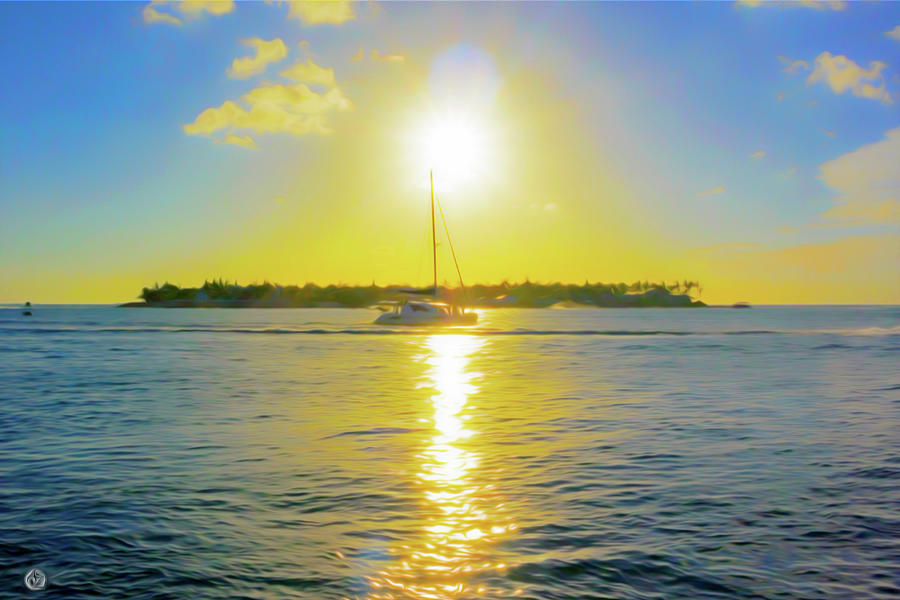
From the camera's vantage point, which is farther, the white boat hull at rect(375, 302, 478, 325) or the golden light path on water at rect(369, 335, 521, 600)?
the white boat hull at rect(375, 302, 478, 325)

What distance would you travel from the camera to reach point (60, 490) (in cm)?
1274

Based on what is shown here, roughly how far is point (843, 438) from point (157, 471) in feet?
50.6

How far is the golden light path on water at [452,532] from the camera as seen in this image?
330 inches

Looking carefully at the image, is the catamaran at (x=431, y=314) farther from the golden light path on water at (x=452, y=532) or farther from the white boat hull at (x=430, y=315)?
the golden light path on water at (x=452, y=532)

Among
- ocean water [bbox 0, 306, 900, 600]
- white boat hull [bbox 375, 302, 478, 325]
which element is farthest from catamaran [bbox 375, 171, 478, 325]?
ocean water [bbox 0, 306, 900, 600]

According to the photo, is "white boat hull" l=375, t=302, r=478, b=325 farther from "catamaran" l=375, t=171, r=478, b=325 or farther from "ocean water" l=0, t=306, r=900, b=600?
"ocean water" l=0, t=306, r=900, b=600

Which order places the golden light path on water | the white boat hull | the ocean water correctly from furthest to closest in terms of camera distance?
the white boat hull < the ocean water < the golden light path on water

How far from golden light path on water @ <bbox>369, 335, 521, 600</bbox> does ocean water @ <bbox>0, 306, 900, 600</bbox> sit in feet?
0.15

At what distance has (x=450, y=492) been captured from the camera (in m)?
12.8

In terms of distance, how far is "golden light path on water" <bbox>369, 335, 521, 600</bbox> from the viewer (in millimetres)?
8375

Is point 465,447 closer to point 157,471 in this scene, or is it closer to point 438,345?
point 157,471

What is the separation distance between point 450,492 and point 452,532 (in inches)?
92.9

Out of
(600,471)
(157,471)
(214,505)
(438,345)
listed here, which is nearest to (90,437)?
(157,471)

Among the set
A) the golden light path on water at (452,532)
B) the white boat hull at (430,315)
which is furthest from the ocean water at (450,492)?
the white boat hull at (430,315)
